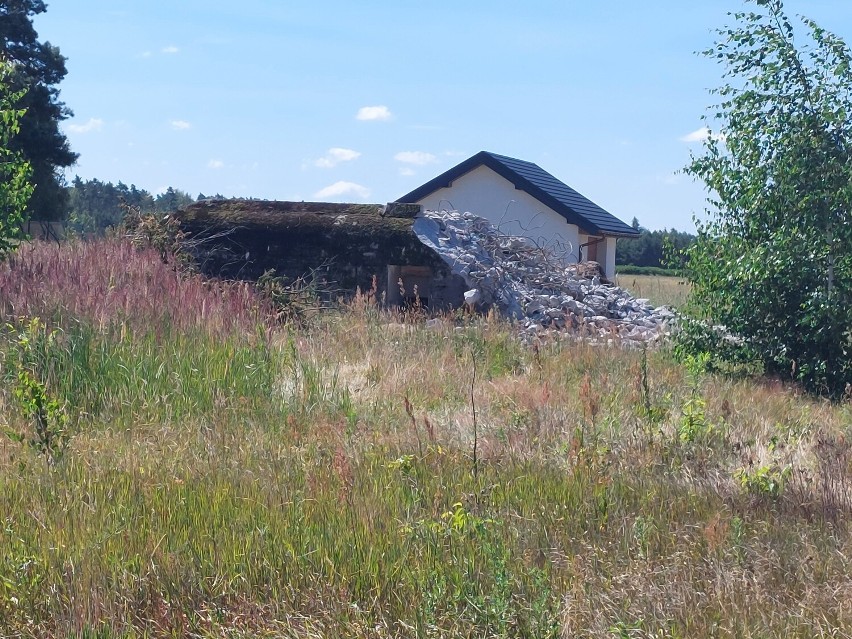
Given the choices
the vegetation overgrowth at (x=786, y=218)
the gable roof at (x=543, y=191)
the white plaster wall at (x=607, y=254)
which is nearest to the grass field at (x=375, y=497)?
the vegetation overgrowth at (x=786, y=218)

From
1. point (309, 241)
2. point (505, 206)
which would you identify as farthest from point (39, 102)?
point (309, 241)

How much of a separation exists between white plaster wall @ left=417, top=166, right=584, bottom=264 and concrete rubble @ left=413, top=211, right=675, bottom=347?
254 inches

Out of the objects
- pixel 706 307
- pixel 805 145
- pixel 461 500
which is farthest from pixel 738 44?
pixel 461 500

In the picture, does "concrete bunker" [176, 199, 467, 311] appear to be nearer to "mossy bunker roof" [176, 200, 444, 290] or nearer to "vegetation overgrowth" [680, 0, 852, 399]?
"mossy bunker roof" [176, 200, 444, 290]

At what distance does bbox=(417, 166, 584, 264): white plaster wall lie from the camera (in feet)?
81.3

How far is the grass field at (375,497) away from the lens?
383cm

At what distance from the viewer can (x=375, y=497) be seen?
4.83 meters

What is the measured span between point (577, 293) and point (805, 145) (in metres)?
7.00

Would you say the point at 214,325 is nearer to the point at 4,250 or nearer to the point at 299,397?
the point at 299,397

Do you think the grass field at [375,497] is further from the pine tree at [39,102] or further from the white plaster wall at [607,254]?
the pine tree at [39,102]

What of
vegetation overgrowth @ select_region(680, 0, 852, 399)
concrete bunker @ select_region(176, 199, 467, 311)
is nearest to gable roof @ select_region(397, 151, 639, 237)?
concrete bunker @ select_region(176, 199, 467, 311)

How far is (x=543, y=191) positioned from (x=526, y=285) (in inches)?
367

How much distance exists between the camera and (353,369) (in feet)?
28.4

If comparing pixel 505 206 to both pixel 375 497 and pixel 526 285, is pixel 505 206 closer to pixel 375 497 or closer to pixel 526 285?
pixel 526 285
